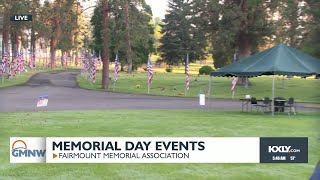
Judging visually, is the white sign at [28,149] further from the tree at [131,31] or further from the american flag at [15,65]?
the american flag at [15,65]

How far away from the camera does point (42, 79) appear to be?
21203 mm

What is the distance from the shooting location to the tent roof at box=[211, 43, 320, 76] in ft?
43.7

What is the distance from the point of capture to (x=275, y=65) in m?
13.6

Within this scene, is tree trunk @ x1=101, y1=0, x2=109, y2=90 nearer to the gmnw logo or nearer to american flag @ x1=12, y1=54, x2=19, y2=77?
american flag @ x1=12, y1=54, x2=19, y2=77


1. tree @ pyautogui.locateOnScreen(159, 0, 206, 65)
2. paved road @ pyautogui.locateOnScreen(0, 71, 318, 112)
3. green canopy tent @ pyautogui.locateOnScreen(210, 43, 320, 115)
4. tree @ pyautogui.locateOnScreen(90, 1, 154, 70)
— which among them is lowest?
paved road @ pyautogui.locateOnScreen(0, 71, 318, 112)

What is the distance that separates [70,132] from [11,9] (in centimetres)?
215

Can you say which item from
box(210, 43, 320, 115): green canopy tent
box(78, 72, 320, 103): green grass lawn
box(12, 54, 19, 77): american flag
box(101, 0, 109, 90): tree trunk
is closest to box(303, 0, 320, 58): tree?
box(210, 43, 320, 115): green canopy tent

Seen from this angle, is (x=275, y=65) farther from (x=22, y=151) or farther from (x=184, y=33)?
(x=22, y=151)

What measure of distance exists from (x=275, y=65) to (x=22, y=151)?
1011 centimetres

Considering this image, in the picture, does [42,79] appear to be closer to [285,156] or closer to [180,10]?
[180,10]

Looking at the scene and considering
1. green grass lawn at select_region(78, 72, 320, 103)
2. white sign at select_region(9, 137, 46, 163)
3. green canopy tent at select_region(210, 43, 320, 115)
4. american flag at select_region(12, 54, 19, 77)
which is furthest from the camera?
american flag at select_region(12, 54, 19, 77)

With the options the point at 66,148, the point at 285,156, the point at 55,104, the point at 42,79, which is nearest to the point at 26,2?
the point at 66,148

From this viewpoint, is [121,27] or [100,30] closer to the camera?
[100,30]

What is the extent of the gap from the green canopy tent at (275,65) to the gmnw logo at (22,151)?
9672 millimetres
